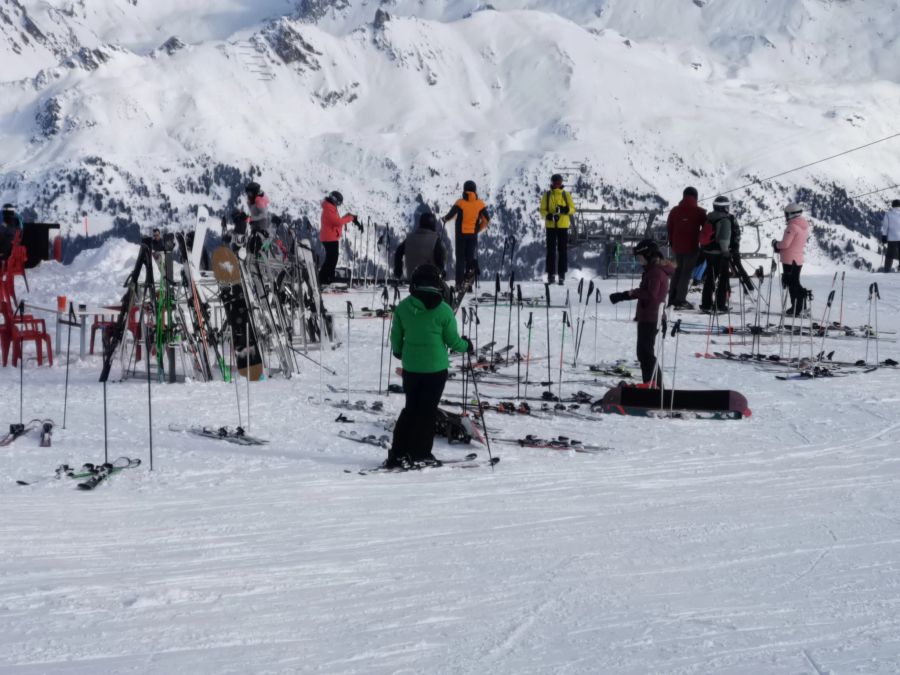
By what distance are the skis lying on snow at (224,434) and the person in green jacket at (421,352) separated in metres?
1.31

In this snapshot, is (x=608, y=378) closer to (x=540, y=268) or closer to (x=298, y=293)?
(x=298, y=293)

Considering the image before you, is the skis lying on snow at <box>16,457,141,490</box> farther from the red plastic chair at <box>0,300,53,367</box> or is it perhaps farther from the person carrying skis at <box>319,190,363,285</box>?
the person carrying skis at <box>319,190,363,285</box>

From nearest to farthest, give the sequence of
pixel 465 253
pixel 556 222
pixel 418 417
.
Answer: pixel 418 417 < pixel 465 253 < pixel 556 222

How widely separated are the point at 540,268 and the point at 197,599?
458 feet

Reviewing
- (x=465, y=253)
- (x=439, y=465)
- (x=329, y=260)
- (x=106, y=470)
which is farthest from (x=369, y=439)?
(x=329, y=260)

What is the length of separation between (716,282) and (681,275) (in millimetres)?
515

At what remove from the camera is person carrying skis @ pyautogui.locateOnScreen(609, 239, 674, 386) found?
32.1ft

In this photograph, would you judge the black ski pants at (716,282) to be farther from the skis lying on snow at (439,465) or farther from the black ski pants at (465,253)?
the skis lying on snow at (439,465)

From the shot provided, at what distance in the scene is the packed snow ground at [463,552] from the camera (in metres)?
4.14

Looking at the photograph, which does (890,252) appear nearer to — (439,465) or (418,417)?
(439,465)

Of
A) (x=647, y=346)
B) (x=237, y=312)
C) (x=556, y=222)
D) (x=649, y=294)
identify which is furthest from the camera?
(x=556, y=222)

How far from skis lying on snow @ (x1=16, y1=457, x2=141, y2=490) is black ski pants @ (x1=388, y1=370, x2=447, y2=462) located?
6.09 ft

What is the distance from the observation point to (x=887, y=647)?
4.05m

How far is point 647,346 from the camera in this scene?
32.7ft
